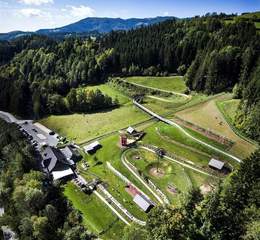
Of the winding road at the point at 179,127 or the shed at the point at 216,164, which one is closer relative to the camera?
the shed at the point at 216,164

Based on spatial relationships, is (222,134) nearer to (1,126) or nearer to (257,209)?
(257,209)

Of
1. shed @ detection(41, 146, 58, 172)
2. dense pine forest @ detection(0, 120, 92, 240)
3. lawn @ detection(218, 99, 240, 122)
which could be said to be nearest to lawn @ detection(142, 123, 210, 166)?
lawn @ detection(218, 99, 240, 122)

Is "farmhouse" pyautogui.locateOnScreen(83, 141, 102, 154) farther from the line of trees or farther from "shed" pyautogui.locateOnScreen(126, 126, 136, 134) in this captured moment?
the line of trees

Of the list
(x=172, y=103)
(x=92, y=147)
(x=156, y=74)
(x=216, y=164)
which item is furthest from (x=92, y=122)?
(x=156, y=74)

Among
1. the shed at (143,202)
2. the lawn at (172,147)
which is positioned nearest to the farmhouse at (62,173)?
the shed at (143,202)

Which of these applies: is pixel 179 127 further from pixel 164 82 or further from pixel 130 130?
pixel 164 82

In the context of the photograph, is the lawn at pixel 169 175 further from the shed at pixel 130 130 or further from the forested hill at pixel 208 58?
the forested hill at pixel 208 58

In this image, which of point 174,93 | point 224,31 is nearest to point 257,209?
point 174,93
